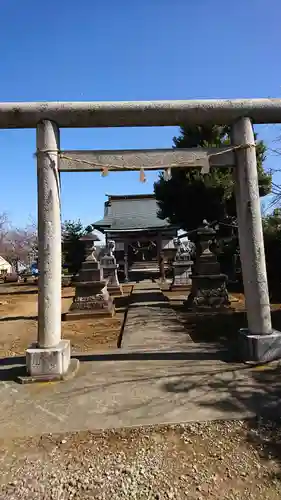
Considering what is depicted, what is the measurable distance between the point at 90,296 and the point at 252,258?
7277mm

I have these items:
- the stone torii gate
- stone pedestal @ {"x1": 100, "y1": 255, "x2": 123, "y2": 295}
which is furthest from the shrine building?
the stone torii gate

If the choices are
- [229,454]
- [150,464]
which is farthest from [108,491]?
[229,454]

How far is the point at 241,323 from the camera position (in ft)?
25.8

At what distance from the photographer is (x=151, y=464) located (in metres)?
2.38

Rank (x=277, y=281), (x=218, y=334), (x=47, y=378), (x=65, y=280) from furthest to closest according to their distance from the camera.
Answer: (x=65, y=280) → (x=277, y=281) → (x=218, y=334) → (x=47, y=378)

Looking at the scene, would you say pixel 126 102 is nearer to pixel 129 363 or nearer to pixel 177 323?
pixel 129 363

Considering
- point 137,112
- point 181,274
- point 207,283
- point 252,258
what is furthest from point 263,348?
point 181,274

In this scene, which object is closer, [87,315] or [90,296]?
[87,315]

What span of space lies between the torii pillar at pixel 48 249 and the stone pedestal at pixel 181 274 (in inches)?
517

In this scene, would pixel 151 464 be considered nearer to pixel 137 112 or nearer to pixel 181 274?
pixel 137 112

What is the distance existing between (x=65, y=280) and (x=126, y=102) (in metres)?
19.8

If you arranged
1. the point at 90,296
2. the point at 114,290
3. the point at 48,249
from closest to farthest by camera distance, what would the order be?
the point at 48,249 → the point at 90,296 → the point at 114,290

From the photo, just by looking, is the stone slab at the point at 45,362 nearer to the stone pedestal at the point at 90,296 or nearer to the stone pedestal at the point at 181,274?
the stone pedestal at the point at 90,296

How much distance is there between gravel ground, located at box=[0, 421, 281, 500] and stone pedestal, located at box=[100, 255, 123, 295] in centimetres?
1356
